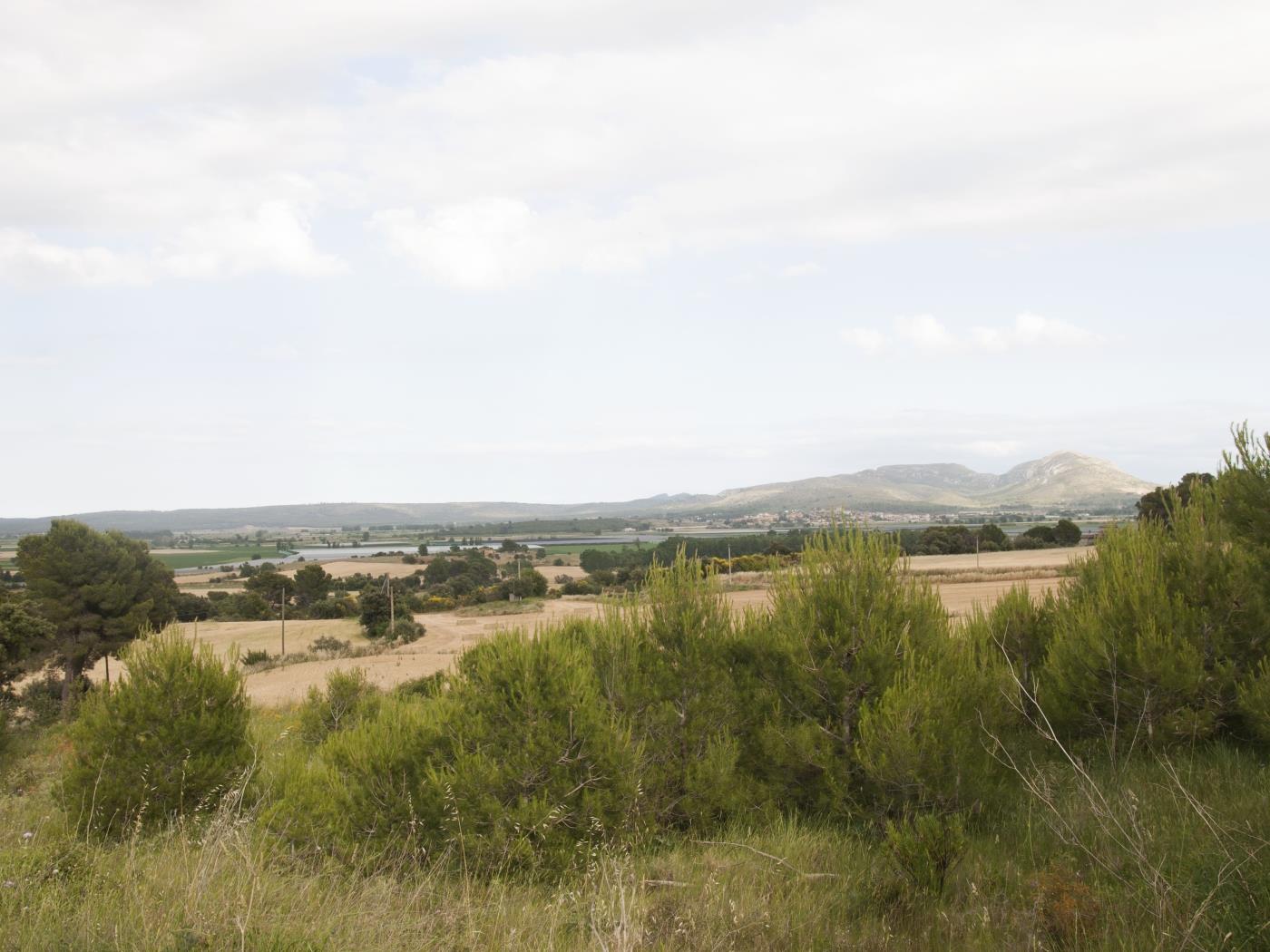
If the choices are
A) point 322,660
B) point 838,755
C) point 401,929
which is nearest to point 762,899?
point 401,929

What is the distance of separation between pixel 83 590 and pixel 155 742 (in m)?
26.1

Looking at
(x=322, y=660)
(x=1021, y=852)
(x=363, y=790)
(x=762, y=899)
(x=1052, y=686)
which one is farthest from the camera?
(x=322, y=660)

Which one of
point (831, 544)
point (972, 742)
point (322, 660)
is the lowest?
point (322, 660)

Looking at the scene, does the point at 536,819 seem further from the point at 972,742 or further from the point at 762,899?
the point at 972,742

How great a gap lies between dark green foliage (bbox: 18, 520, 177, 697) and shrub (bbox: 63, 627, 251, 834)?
2400cm

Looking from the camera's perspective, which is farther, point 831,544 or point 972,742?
point 831,544

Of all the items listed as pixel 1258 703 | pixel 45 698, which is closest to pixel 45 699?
pixel 45 698

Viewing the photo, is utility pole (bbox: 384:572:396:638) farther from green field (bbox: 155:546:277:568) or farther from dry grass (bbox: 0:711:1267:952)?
green field (bbox: 155:546:277:568)

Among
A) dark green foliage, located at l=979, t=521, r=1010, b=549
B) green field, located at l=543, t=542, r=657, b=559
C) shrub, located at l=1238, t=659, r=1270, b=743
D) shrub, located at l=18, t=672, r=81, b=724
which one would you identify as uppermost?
shrub, located at l=1238, t=659, r=1270, b=743

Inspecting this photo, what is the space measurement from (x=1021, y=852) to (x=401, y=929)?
4.78 m

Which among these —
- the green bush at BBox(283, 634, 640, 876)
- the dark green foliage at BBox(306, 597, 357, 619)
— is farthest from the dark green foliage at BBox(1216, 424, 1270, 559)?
the dark green foliage at BBox(306, 597, 357, 619)

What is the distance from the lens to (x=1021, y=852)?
6633mm

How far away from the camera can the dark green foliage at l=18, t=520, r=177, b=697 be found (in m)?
29.3

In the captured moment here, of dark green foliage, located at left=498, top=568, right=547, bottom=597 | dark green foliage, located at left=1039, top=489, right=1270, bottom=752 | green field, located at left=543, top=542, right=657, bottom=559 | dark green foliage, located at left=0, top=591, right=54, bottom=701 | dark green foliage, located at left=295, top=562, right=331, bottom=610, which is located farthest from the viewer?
green field, located at left=543, top=542, right=657, bottom=559
